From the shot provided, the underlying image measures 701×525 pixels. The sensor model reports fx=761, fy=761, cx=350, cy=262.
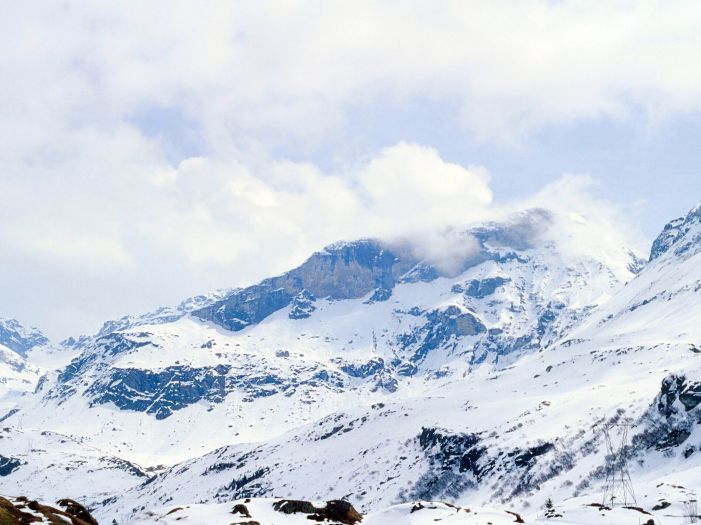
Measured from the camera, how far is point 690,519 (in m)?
63.5

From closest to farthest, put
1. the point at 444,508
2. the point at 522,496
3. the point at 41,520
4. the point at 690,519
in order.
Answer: the point at 41,520, the point at 690,519, the point at 444,508, the point at 522,496

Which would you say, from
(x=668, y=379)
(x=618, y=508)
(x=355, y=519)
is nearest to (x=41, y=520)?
(x=355, y=519)

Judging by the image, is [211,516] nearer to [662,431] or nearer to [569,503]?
[569,503]

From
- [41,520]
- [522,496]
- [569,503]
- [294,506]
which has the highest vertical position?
[41,520]

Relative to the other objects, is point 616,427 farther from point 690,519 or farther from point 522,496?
point 690,519

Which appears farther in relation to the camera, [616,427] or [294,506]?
[616,427]

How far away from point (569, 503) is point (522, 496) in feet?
368

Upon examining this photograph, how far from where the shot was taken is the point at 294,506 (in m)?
71.1

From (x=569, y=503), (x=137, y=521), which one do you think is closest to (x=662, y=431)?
(x=569, y=503)

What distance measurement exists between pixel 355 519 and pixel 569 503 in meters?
23.6

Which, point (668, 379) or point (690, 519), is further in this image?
point (668, 379)

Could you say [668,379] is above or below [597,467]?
above

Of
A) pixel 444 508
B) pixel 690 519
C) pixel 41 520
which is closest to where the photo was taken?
pixel 41 520

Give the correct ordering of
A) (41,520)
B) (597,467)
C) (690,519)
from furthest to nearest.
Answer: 1. (597,467)
2. (690,519)
3. (41,520)
